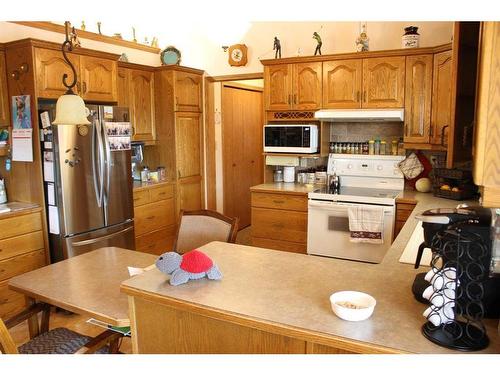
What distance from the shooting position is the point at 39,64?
3195 millimetres

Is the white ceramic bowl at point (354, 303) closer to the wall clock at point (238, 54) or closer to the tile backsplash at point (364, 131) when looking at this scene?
the tile backsplash at point (364, 131)

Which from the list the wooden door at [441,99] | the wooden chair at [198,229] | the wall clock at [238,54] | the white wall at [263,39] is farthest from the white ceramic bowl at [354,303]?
the wall clock at [238,54]

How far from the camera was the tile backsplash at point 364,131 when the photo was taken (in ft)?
13.8

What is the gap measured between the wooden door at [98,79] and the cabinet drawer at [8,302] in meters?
1.67

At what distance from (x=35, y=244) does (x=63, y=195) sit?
45 centimetres

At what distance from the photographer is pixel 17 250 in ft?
10.5

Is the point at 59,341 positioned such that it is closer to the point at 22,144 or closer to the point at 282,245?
the point at 22,144

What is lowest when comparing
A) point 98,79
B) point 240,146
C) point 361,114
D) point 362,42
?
point 240,146

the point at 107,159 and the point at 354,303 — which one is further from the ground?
the point at 107,159

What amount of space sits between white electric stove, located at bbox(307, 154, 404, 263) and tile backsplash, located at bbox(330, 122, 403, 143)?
0.21 metres

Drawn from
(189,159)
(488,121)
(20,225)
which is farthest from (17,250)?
(488,121)

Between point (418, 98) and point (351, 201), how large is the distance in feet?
3.57

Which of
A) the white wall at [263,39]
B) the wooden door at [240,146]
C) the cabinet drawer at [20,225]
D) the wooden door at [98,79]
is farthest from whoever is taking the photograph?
the wooden door at [240,146]

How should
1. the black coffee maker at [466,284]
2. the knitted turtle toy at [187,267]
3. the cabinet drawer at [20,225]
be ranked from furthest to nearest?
1. the cabinet drawer at [20,225]
2. the knitted turtle toy at [187,267]
3. the black coffee maker at [466,284]
